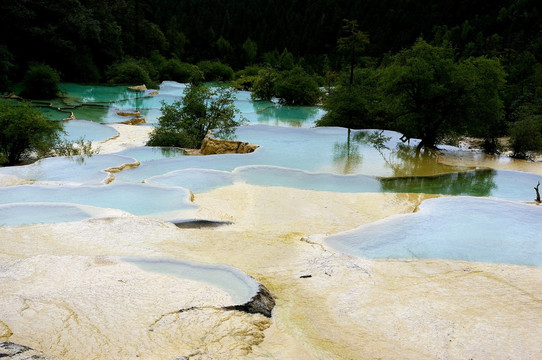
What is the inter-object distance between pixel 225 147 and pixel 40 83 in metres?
14.0

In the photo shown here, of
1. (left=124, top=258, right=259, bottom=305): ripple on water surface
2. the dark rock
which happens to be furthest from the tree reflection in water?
(left=124, top=258, right=259, bottom=305): ripple on water surface

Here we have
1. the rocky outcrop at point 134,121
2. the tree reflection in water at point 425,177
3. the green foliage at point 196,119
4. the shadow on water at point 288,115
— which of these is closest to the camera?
the tree reflection in water at point 425,177

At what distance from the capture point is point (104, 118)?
56.5 ft

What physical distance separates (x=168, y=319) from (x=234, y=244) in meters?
1.96

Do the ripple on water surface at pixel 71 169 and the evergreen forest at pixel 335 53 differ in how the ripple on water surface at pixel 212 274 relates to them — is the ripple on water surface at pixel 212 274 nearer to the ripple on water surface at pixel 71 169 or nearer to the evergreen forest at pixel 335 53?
the ripple on water surface at pixel 71 169

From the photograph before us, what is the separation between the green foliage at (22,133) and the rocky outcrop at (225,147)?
3.71 metres

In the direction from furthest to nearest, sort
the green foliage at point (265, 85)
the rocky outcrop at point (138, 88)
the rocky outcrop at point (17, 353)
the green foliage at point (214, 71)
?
the green foliage at point (214, 71), the rocky outcrop at point (138, 88), the green foliage at point (265, 85), the rocky outcrop at point (17, 353)

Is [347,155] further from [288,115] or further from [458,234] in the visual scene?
[288,115]

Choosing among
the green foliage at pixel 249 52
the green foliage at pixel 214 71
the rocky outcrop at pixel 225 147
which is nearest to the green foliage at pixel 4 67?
the green foliage at pixel 214 71

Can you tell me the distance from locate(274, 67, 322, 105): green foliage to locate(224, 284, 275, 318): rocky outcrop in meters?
18.6

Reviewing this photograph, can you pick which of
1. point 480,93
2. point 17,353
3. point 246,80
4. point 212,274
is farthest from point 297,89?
point 17,353

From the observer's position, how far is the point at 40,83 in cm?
2055

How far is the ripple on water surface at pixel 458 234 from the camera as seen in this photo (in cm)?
528

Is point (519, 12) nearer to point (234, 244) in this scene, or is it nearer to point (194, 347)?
point (234, 244)
